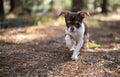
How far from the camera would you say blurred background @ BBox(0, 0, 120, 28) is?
14.1 metres

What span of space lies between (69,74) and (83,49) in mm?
2263

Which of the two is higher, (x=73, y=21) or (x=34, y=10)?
(x=73, y=21)

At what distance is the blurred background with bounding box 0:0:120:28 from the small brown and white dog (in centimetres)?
644

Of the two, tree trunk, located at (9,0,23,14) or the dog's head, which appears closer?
the dog's head

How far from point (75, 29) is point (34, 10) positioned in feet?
42.2

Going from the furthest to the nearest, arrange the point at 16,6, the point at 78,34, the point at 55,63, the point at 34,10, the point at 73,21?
the point at 34,10
the point at 16,6
the point at 78,34
the point at 73,21
the point at 55,63

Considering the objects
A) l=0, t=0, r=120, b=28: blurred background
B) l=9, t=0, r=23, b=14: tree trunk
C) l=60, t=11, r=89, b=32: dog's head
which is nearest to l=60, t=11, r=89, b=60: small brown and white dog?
l=60, t=11, r=89, b=32: dog's head

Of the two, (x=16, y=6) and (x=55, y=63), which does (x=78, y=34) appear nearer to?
(x=55, y=63)

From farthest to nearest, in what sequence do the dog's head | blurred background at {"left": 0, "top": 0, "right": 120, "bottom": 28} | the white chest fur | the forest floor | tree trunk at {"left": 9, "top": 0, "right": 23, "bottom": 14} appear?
tree trunk at {"left": 9, "top": 0, "right": 23, "bottom": 14}
blurred background at {"left": 0, "top": 0, "right": 120, "bottom": 28}
the white chest fur
the dog's head
the forest floor

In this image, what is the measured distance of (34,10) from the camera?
1933 centimetres

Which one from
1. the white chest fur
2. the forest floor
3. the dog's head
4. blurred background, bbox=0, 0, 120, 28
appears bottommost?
blurred background, bbox=0, 0, 120, 28

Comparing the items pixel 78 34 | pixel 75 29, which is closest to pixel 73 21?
pixel 75 29

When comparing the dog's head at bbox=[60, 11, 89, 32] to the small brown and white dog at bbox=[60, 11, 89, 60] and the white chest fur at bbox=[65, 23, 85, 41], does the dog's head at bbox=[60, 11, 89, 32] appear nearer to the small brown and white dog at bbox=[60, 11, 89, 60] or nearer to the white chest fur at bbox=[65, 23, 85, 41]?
the small brown and white dog at bbox=[60, 11, 89, 60]

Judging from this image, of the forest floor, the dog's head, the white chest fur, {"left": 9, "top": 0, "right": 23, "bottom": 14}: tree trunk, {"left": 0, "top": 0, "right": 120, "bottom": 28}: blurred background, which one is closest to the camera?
the forest floor
